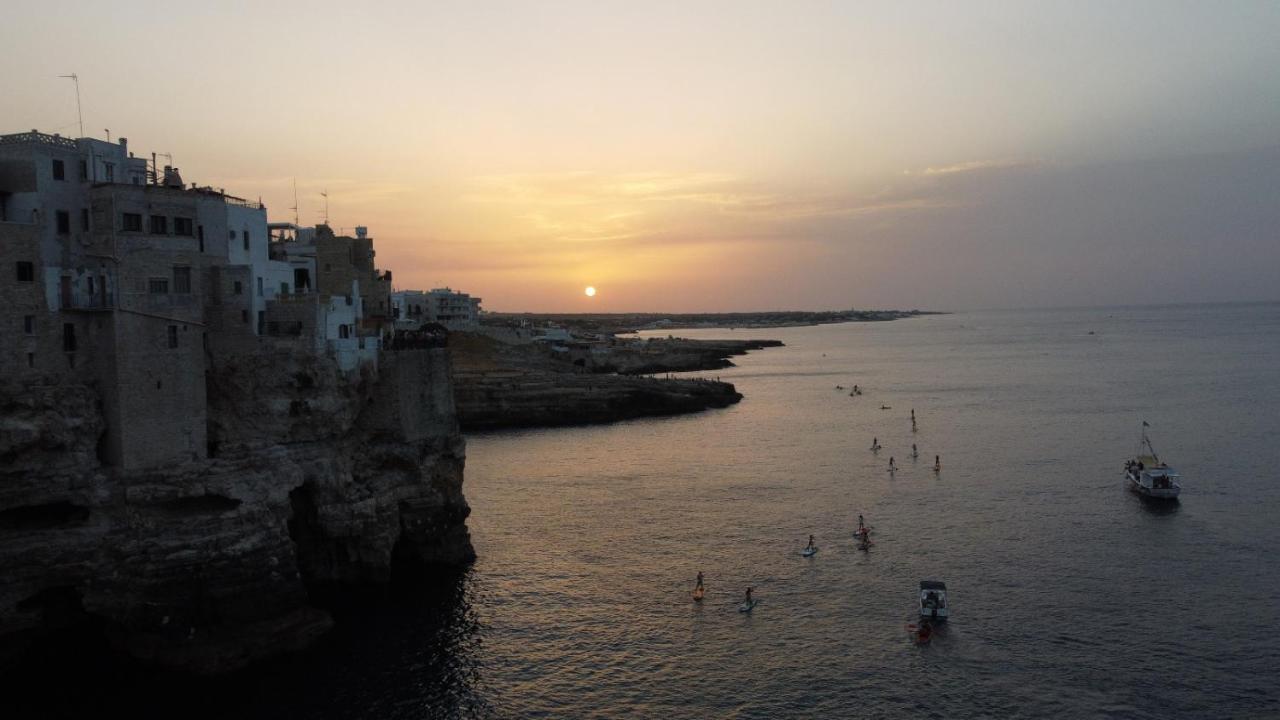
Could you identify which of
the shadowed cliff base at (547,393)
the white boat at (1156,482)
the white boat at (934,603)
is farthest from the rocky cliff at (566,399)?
the white boat at (934,603)

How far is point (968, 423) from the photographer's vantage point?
88750 mm

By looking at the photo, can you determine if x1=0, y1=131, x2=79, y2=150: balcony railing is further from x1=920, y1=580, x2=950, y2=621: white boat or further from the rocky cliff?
the rocky cliff

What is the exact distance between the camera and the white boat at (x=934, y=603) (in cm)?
3512

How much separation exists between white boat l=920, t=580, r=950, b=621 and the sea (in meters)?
0.72

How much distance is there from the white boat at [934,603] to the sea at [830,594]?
715 millimetres

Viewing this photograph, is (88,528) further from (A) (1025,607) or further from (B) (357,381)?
(A) (1025,607)

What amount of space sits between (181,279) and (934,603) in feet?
105

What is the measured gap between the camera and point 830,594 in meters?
38.7

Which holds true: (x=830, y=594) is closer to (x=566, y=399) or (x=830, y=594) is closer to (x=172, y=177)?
(x=172, y=177)

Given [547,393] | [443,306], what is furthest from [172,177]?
[443,306]

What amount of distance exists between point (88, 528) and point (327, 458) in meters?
9.04

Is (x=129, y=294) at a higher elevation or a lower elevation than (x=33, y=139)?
lower

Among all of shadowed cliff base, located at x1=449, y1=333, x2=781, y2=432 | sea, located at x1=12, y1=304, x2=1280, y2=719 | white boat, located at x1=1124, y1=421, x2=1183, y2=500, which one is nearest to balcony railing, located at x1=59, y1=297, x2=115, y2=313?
sea, located at x1=12, y1=304, x2=1280, y2=719

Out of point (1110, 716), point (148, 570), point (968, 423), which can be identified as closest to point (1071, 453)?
point (968, 423)
